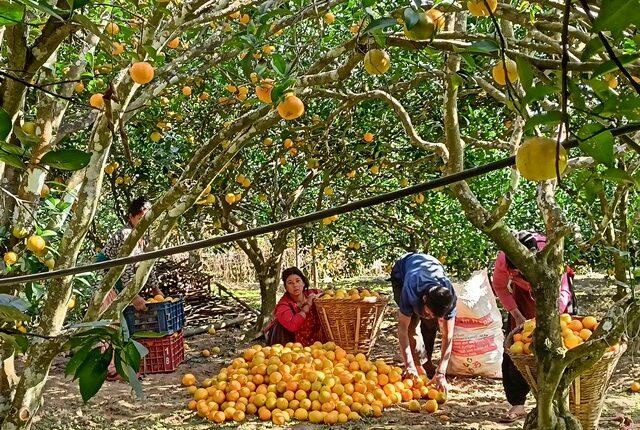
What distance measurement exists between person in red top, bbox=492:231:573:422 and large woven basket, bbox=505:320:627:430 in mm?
613

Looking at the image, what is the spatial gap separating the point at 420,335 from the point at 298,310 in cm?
118

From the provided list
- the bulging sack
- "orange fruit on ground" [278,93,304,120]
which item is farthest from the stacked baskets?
"orange fruit on ground" [278,93,304,120]

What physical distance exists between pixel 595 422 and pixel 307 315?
2.91 meters

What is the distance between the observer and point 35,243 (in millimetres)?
3188

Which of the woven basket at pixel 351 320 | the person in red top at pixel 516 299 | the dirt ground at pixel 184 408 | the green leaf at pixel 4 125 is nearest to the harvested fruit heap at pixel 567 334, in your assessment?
the person in red top at pixel 516 299

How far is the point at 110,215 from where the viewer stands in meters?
11.3

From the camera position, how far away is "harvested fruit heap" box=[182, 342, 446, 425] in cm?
450

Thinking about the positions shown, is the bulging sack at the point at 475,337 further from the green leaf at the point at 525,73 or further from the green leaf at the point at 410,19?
the green leaf at the point at 525,73

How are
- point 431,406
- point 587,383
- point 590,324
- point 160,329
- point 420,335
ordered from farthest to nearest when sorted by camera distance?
point 160,329, point 420,335, point 431,406, point 590,324, point 587,383

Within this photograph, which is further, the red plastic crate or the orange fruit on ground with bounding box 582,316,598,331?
the red plastic crate

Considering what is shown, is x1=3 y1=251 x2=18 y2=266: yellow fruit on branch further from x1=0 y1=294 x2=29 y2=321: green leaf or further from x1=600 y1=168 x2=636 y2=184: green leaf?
x1=600 y1=168 x2=636 y2=184: green leaf

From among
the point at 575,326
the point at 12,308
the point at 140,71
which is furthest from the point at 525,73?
the point at 575,326

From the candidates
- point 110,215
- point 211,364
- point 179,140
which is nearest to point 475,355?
point 211,364

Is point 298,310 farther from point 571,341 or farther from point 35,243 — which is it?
point 35,243
